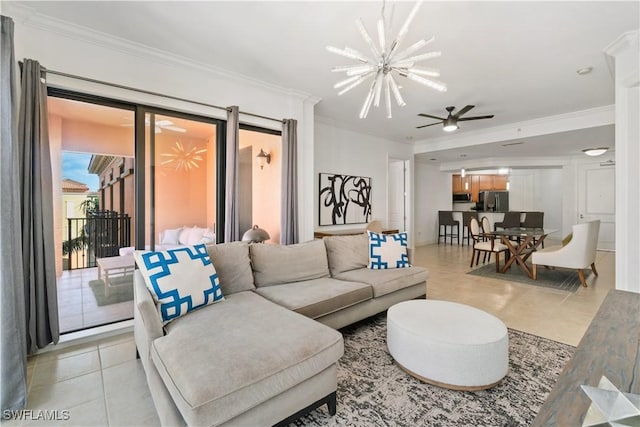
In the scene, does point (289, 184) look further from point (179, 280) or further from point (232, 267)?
point (179, 280)

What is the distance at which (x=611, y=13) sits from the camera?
2.34 metres

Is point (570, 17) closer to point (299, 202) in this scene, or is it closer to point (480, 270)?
point (299, 202)

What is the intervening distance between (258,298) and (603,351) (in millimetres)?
1969

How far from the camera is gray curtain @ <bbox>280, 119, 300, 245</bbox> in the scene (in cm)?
389

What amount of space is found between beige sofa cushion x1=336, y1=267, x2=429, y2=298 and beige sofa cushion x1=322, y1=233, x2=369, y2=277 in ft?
0.27

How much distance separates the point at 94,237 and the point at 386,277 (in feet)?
11.0

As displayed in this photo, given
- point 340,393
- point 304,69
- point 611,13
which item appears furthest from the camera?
point 304,69

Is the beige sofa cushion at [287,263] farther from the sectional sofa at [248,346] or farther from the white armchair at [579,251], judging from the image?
the white armchair at [579,251]

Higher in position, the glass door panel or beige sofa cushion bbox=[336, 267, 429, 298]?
the glass door panel

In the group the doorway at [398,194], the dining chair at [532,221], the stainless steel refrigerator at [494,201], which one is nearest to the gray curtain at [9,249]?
the doorway at [398,194]

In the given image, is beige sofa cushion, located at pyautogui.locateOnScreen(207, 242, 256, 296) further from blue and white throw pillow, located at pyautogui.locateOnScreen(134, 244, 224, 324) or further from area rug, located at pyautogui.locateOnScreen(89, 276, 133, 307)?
area rug, located at pyautogui.locateOnScreen(89, 276, 133, 307)

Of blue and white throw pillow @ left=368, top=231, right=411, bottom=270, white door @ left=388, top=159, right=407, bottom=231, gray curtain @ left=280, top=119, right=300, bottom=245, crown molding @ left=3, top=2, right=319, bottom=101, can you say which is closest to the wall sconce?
gray curtain @ left=280, top=119, right=300, bottom=245

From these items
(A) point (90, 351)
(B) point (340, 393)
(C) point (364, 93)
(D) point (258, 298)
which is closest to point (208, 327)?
(D) point (258, 298)

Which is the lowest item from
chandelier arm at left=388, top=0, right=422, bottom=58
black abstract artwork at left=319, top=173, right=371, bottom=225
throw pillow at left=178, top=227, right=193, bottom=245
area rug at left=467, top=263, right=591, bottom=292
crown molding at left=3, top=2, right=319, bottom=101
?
area rug at left=467, top=263, right=591, bottom=292
